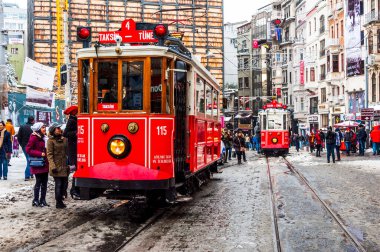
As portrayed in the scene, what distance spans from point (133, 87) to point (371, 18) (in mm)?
37400

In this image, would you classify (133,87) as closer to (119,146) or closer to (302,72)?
(119,146)

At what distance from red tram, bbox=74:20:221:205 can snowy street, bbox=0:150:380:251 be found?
662 mm

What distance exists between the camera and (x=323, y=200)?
12453mm

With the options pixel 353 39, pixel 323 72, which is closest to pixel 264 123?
pixel 353 39

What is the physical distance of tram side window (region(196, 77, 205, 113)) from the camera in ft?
40.3

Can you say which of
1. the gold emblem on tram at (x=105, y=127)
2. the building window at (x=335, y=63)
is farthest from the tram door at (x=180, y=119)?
the building window at (x=335, y=63)

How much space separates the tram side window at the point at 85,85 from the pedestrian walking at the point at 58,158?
1.20 metres

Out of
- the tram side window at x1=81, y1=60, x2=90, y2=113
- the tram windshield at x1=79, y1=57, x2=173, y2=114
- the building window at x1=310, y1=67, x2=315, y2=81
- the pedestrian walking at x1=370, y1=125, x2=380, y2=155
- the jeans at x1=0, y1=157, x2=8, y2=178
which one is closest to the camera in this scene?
the tram windshield at x1=79, y1=57, x2=173, y2=114

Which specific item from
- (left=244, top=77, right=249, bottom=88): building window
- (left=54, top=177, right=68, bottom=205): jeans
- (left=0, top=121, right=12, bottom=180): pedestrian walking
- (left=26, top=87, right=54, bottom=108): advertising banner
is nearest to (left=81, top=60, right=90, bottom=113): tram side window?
(left=54, top=177, right=68, bottom=205): jeans

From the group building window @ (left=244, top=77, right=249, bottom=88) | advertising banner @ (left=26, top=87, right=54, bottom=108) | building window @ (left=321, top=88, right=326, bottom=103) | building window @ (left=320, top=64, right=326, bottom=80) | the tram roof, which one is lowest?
advertising banner @ (left=26, top=87, right=54, bottom=108)

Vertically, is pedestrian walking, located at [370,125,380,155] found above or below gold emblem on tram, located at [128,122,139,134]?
below

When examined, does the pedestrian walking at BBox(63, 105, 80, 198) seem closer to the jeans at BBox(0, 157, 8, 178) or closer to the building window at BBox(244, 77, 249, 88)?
the jeans at BBox(0, 157, 8, 178)

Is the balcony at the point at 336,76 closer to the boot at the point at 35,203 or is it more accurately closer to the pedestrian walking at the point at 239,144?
the pedestrian walking at the point at 239,144

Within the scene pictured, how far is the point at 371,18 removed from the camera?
144 feet
